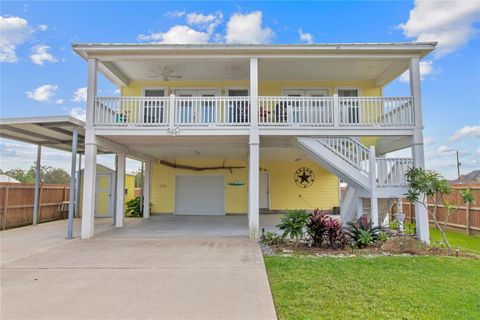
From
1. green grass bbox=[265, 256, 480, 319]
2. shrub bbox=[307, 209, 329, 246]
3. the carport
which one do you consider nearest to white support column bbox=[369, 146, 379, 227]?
shrub bbox=[307, 209, 329, 246]

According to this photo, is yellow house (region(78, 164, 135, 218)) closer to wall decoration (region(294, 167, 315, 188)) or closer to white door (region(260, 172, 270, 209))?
white door (region(260, 172, 270, 209))

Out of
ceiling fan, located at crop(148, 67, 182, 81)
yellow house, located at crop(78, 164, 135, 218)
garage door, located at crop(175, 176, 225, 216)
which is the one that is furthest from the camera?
garage door, located at crop(175, 176, 225, 216)

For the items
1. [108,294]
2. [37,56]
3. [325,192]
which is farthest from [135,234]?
[37,56]

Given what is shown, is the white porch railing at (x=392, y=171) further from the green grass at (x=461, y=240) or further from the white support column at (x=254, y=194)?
the white support column at (x=254, y=194)

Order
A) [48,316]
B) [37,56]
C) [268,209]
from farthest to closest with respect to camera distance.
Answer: [268,209]
[37,56]
[48,316]

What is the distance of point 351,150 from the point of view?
8.69m

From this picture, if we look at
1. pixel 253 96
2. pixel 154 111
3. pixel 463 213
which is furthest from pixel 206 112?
pixel 463 213

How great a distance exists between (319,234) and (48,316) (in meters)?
5.62

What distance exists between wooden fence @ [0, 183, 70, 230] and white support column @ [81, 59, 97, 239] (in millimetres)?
4217

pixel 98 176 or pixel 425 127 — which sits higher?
pixel 425 127

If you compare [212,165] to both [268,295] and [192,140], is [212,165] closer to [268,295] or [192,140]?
[192,140]

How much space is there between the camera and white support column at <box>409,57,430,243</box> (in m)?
8.10

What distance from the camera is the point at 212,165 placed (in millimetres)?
14781

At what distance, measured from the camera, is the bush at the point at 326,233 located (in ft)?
22.8
